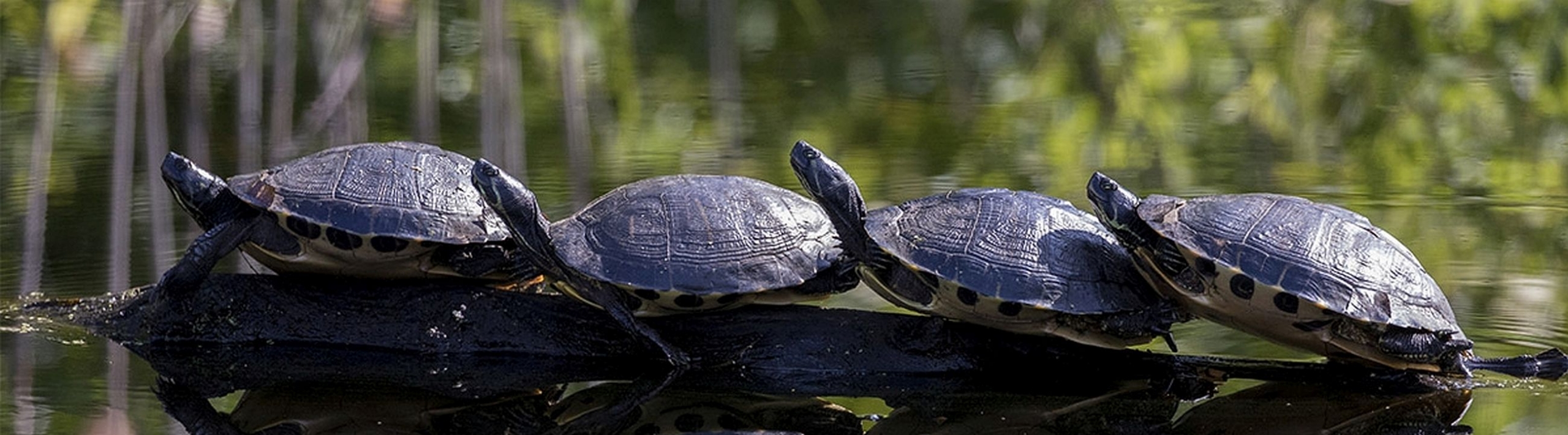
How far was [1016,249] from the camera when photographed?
264 centimetres

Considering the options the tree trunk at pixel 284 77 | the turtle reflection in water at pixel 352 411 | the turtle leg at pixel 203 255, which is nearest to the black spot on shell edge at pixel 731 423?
the turtle reflection in water at pixel 352 411

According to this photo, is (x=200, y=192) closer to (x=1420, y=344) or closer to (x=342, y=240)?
(x=342, y=240)

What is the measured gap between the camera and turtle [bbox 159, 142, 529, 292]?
2.77m

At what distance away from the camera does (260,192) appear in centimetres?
281

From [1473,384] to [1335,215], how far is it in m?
0.35

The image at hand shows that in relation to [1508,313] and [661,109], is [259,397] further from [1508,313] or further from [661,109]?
[661,109]

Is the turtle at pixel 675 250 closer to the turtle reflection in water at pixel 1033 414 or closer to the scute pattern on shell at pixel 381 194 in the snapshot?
the scute pattern on shell at pixel 381 194

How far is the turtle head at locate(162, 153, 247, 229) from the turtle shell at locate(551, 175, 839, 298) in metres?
0.61

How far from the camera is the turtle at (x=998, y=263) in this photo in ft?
8.49

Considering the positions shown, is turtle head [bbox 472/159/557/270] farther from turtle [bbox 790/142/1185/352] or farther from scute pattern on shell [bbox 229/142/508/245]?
turtle [bbox 790/142/1185/352]

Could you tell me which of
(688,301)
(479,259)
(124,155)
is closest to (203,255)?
(479,259)

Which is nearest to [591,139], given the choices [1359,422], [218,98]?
[218,98]

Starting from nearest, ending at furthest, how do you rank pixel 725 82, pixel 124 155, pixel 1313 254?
pixel 1313 254 < pixel 124 155 < pixel 725 82

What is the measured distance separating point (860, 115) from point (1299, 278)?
3.42 meters
